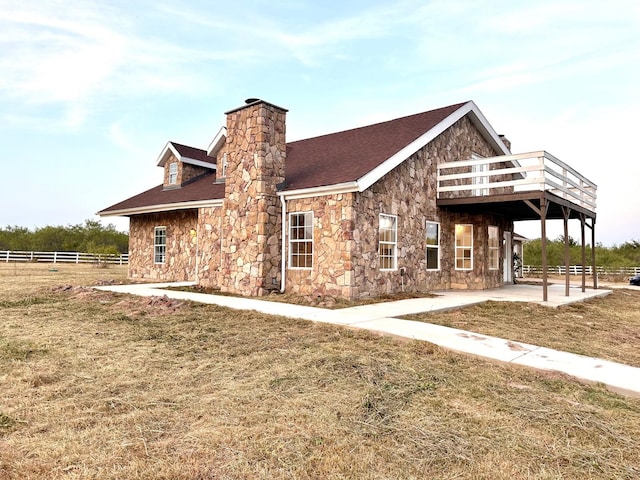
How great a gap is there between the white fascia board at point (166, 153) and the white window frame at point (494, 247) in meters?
14.3

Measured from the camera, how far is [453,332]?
6965mm

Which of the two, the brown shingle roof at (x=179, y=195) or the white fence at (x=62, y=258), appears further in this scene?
the white fence at (x=62, y=258)

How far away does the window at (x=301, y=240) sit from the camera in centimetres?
1175

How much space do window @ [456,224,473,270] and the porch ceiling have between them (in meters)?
0.75

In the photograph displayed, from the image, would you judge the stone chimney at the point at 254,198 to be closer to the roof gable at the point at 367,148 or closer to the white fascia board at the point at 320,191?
the white fascia board at the point at 320,191

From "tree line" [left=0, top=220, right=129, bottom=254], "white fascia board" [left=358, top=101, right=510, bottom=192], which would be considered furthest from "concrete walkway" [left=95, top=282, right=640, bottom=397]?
"tree line" [left=0, top=220, right=129, bottom=254]

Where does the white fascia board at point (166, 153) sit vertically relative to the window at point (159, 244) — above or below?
above

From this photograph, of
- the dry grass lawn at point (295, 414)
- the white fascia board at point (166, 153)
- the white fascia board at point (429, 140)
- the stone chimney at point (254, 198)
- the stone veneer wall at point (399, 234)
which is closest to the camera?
the dry grass lawn at point (295, 414)

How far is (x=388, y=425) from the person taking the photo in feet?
11.1

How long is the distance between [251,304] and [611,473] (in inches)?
315

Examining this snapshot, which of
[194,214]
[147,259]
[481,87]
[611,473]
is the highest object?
[481,87]

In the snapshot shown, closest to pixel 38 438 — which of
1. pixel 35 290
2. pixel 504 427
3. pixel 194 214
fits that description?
pixel 504 427

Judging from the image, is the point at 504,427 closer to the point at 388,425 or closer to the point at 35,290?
the point at 388,425

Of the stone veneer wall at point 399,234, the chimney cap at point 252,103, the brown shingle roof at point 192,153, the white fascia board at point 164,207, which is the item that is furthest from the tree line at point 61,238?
the stone veneer wall at point 399,234
